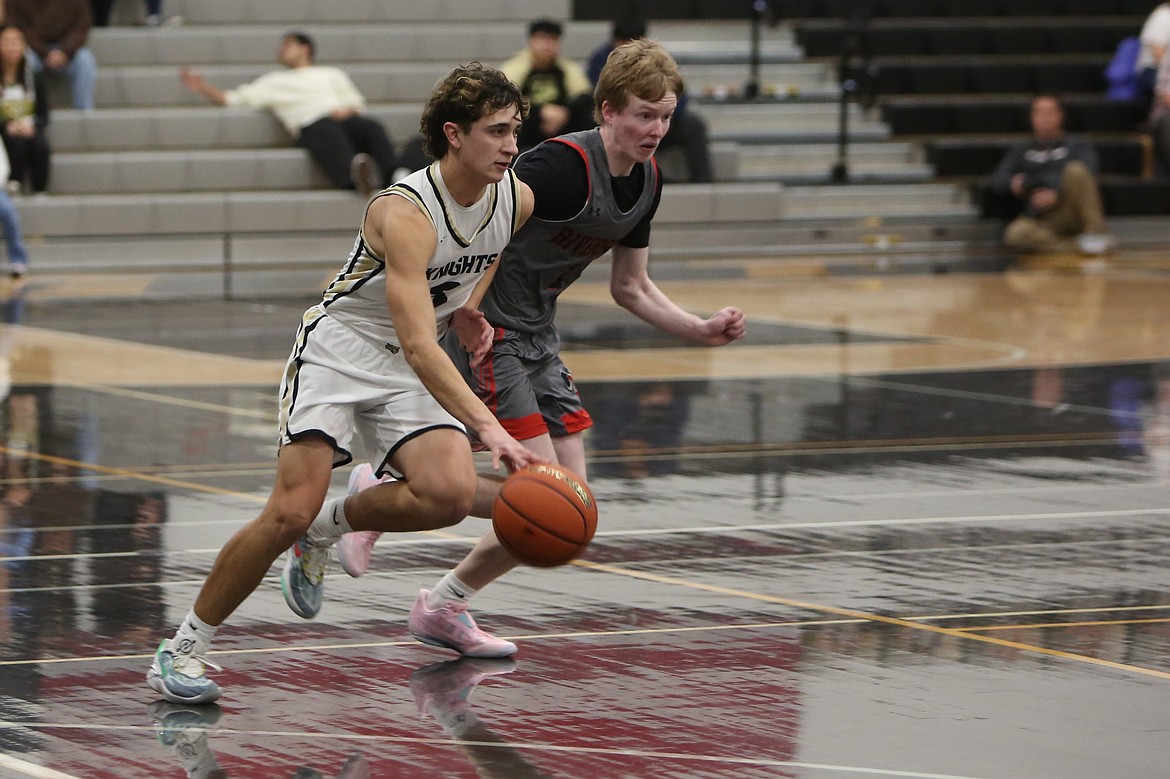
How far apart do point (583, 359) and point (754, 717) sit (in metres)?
8.40

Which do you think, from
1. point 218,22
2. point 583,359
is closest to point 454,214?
point 583,359

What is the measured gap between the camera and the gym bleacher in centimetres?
1872

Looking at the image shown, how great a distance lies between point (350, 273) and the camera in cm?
556

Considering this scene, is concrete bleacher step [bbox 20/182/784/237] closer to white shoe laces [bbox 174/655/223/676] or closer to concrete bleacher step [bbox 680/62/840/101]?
concrete bleacher step [bbox 680/62/840/101]

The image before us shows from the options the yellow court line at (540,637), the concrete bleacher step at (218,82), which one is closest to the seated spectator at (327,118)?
the concrete bleacher step at (218,82)

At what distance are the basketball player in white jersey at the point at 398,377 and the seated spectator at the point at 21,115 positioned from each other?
13.4 meters

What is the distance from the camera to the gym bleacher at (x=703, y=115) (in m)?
18.7

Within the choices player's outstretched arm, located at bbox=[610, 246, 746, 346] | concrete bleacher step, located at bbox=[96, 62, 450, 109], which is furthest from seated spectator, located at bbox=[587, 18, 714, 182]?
player's outstretched arm, located at bbox=[610, 246, 746, 346]

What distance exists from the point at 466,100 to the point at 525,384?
1043 mm

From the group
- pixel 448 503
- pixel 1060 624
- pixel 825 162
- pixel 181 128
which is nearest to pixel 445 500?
pixel 448 503

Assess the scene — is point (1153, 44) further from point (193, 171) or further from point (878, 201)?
point (193, 171)

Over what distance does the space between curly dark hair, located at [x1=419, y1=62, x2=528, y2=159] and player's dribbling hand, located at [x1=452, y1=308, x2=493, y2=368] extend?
54 cm

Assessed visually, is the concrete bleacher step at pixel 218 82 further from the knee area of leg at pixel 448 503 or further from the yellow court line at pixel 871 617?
the knee area of leg at pixel 448 503

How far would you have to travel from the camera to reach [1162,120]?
847 inches
